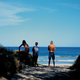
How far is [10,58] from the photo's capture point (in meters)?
11.8

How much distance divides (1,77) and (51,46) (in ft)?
22.2

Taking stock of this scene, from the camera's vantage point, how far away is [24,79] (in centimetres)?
1008

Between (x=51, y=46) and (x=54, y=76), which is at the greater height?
(x=51, y=46)

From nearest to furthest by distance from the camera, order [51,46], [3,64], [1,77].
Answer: [1,77] < [3,64] < [51,46]

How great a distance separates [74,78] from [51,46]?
5914mm

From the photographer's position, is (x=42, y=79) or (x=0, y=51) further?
(x=0, y=51)

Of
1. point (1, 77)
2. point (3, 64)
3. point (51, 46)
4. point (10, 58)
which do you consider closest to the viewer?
point (1, 77)

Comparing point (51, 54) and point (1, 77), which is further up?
point (51, 54)

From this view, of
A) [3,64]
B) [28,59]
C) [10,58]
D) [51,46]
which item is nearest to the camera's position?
[3,64]

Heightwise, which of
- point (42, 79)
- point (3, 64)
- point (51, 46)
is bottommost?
point (42, 79)

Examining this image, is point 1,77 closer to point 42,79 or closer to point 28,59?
point 42,79

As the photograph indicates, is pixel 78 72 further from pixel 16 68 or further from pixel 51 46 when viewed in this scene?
pixel 51 46

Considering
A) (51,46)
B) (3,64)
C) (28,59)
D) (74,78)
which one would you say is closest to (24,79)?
(3,64)

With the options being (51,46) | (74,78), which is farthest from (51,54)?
(74,78)
